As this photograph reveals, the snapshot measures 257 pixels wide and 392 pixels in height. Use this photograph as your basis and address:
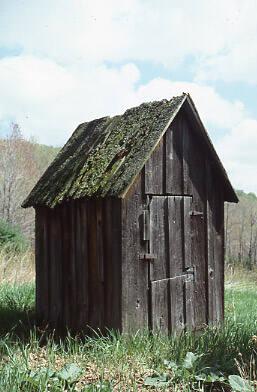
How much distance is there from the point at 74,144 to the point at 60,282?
8.73ft

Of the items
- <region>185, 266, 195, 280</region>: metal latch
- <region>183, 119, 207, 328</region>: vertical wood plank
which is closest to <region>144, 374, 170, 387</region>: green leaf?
<region>185, 266, 195, 280</region>: metal latch

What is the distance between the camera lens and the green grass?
18.4 ft

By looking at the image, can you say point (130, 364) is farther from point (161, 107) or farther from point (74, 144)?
point (74, 144)

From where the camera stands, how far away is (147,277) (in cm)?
774

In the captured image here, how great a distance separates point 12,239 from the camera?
19688 millimetres

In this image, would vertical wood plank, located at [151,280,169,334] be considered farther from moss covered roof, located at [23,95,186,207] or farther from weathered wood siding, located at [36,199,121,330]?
moss covered roof, located at [23,95,186,207]

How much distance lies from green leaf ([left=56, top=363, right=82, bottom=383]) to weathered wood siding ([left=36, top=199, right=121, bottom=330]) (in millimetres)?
1583

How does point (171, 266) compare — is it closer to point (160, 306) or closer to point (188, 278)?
point (188, 278)

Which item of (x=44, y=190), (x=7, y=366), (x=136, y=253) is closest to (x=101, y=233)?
(x=136, y=253)

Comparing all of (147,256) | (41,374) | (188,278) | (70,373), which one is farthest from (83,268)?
(41,374)

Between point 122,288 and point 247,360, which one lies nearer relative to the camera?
point 247,360

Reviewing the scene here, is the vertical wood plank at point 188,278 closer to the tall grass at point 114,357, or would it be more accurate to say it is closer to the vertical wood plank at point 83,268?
the tall grass at point 114,357

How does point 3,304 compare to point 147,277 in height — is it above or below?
below

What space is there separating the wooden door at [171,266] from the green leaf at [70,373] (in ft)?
6.83
